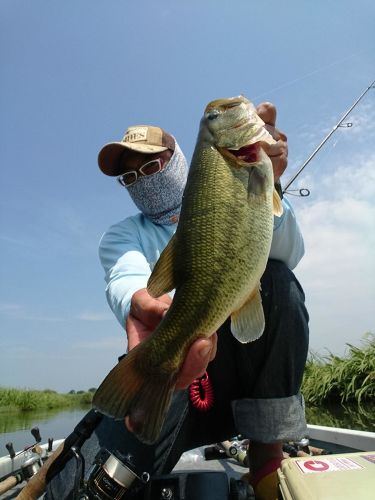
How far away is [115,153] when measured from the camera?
3252 millimetres

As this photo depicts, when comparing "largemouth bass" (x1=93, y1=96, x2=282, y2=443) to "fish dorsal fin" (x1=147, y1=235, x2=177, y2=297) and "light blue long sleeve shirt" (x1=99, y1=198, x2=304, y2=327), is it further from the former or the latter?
"light blue long sleeve shirt" (x1=99, y1=198, x2=304, y2=327)

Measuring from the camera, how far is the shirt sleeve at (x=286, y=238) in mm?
2424

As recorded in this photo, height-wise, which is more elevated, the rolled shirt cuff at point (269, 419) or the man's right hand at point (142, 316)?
Result: the man's right hand at point (142, 316)

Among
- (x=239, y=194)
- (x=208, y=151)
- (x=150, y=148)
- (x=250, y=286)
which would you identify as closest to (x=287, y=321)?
(x=250, y=286)

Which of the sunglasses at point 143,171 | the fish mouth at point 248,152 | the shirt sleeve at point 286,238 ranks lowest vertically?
the shirt sleeve at point 286,238

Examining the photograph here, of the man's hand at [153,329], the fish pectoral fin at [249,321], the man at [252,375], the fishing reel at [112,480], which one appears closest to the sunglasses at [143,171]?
the man at [252,375]

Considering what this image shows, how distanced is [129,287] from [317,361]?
26.3 feet

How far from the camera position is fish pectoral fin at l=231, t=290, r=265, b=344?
1750mm

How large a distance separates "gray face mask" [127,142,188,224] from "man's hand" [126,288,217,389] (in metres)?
1.00

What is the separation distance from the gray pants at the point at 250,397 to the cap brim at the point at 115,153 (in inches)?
50.9

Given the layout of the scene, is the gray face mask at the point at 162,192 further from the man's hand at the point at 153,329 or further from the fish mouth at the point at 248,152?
the fish mouth at the point at 248,152

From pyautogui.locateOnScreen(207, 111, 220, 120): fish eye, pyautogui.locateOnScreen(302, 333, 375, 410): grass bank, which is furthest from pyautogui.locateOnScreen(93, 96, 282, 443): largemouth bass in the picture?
pyautogui.locateOnScreen(302, 333, 375, 410): grass bank

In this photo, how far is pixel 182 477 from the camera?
6.23 feet

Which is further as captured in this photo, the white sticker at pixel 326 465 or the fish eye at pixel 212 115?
the fish eye at pixel 212 115
